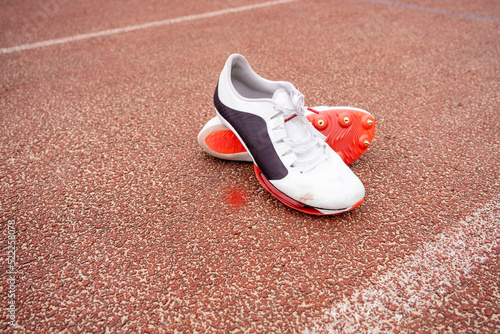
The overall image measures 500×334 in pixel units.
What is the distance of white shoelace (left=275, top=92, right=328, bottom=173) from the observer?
136cm

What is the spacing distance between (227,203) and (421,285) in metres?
0.73

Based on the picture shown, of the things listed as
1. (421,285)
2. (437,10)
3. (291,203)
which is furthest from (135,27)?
(421,285)

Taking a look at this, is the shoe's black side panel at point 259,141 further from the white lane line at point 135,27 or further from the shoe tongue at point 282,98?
the white lane line at point 135,27

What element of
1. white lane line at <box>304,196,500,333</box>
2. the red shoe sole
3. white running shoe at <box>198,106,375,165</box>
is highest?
white running shoe at <box>198,106,375,165</box>

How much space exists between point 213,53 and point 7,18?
6.88 ft

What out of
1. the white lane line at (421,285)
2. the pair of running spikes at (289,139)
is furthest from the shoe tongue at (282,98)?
the white lane line at (421,285)

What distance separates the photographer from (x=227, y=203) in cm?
144

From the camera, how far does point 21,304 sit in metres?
1.09

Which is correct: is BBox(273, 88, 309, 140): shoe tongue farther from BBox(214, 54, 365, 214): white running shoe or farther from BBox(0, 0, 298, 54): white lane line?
BBox(0, 0, 298, 54): white lane line

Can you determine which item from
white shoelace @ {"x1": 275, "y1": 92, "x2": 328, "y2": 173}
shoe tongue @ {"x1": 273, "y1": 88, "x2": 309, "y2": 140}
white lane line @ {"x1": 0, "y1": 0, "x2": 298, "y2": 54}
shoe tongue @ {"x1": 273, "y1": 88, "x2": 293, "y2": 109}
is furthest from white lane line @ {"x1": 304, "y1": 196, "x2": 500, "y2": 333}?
white lane line @ {"x1": 0, "y1": 0, "x2": 298, "y2": 54}

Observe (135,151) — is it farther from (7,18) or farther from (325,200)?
(7,18)

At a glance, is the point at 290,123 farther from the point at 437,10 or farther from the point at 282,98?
the point at 437,10

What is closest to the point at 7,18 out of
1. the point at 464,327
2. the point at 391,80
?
the point at 391,80

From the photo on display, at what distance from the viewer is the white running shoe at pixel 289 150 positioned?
1.29 m
